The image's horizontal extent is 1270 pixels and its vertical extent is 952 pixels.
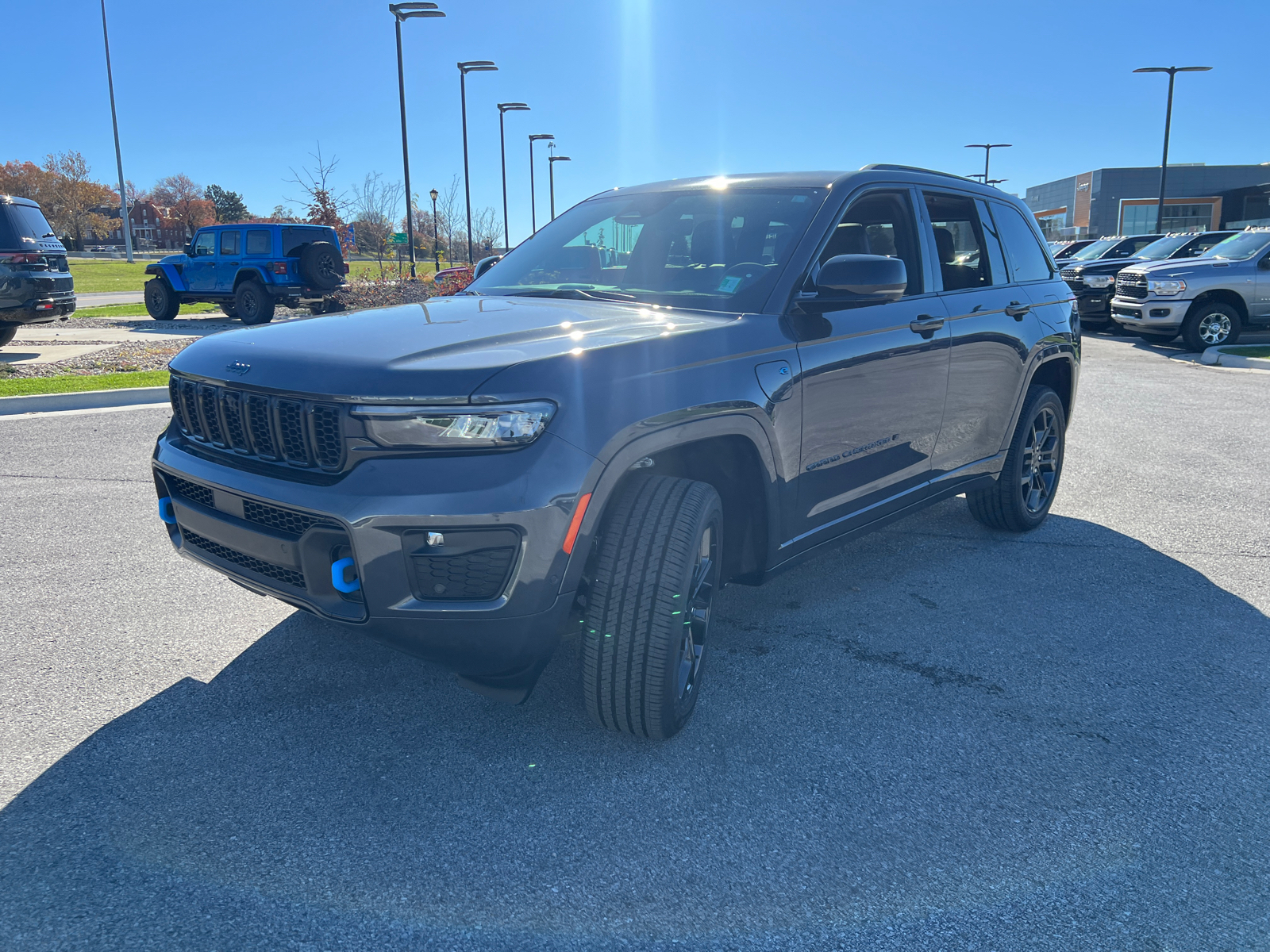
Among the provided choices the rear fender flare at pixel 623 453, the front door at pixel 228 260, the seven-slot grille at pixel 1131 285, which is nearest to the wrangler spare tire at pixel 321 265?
the front door at pixel 228 260

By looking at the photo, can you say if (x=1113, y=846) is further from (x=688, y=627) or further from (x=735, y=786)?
(x=688, y=627)

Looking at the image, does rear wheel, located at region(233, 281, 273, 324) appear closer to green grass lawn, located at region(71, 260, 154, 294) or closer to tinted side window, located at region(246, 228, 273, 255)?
tinted side window, located at region(246, 228, 273, 255)

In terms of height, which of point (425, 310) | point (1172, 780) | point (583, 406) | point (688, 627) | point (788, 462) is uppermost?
point (425, 310)

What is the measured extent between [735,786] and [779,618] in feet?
4.42

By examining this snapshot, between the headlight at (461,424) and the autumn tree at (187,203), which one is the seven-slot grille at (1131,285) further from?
the autumn tree at (187,203)

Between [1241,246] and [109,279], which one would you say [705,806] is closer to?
[1241,246]

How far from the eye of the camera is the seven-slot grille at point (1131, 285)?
586 inches

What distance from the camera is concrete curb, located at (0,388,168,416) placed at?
28.9 ft

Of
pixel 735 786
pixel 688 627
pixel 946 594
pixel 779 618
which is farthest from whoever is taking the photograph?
pixel 946 594

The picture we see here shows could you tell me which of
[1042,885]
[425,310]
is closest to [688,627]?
[1042,885]

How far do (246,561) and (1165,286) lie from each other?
15.1 m

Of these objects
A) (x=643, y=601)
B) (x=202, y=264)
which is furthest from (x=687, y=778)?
(x=202, y=264)

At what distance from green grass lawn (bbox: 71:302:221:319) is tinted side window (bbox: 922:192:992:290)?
19.8 metres

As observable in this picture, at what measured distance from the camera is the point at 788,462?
10.4ft
